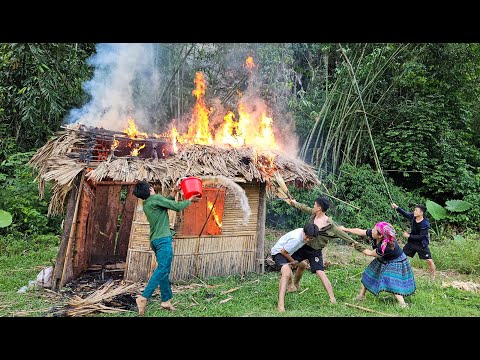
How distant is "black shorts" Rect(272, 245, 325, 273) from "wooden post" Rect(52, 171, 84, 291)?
3.41 meters

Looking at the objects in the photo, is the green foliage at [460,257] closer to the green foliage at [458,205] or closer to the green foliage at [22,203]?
the green foliage at [458,205]

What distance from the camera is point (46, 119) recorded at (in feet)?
36.1

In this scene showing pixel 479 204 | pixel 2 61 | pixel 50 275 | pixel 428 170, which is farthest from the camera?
pixel 428 170

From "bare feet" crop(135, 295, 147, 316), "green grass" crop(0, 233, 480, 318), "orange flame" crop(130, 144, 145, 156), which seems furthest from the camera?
"orange flame" crop(130, 144, 145, 156)

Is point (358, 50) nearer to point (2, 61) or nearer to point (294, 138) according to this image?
point (294, 138)

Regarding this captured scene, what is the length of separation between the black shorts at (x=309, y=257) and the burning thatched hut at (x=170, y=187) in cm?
116

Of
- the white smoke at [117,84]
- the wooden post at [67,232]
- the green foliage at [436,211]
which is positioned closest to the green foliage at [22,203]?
the white smoke at [117,84]

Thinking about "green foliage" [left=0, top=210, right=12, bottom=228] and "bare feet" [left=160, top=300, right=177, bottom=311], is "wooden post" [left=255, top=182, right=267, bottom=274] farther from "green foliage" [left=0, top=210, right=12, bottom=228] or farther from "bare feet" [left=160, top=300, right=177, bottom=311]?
"green foliage" [left=0, top=210, right=12, bottom=228]

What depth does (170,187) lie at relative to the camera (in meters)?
6.58

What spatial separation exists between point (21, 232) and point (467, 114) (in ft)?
48.2

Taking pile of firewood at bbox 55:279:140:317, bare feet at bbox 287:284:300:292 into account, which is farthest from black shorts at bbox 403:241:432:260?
pile of firewood at bbox 55:279:140:317

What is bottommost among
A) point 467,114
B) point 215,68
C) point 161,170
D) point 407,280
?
point 407,280

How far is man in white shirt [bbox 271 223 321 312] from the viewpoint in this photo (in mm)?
5270

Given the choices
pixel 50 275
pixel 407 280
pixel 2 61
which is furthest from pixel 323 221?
pixel 2 61
